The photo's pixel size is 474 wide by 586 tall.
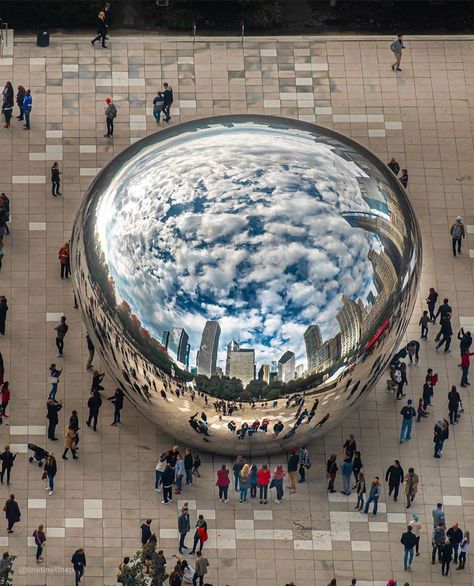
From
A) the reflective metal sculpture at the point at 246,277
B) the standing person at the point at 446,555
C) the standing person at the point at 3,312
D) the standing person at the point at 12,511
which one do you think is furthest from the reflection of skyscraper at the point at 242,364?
the standing person at the point at 3,312

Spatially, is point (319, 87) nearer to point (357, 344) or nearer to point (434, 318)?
point (434, 318)

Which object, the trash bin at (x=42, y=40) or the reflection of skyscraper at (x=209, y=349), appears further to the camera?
the trash bin at (x=42, y=40)

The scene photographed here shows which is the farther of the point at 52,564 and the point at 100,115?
the point at 100,115

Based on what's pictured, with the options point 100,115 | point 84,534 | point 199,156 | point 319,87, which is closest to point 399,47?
point 319,87

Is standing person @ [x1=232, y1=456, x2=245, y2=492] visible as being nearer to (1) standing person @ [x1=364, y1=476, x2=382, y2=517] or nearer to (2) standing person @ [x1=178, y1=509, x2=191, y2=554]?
(2) standing person @ [x1=178, y1=509, x2=191, y2=554]

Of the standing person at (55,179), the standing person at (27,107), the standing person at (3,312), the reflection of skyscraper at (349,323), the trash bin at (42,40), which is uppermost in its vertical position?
the trash bin at (42,40)

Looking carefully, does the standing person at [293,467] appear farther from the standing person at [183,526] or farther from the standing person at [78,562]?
the standing person at [78,562]

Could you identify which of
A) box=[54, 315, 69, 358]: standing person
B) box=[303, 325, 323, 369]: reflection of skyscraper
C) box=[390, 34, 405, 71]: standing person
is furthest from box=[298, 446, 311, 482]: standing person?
box=[390, 34, 405, 71]: standing person

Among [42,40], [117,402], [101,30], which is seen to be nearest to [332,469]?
[117,402]
